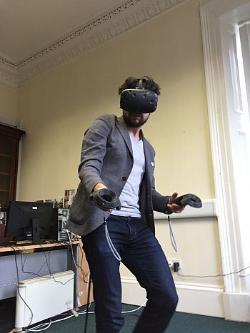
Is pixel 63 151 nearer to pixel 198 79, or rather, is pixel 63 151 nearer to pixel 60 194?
pixel 60 194

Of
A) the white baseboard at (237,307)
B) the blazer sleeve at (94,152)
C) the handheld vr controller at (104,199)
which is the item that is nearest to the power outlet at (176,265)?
the white baseboard at (237,307)

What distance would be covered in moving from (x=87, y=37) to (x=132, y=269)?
3.23 meters

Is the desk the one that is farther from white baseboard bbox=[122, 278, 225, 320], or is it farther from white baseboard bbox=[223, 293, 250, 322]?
white baseboard bbox=[223, 293, 250, 322]

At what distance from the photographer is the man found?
1077 millimetres

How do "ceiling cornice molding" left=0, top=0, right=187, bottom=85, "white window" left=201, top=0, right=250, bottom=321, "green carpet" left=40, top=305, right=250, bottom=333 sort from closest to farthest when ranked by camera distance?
"green carpet" left=40, top=305, right=250, bottom=333, "white window" left=201, top=0, right=250, bottom=321, "ceiling cornice molding" left=0, top=0, right=187, bottom=85

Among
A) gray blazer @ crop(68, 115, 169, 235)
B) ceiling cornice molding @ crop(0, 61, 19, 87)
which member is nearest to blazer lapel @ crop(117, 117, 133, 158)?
gray blazer @ crop(68, 115, 169, 235)

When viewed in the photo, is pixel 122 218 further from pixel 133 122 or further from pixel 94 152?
pixel 133 122

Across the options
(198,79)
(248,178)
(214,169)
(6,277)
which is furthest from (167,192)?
(6,277)

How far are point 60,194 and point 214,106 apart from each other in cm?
205

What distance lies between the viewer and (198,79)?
275cm

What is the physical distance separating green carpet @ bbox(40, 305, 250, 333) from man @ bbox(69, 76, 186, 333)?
41.7 inches

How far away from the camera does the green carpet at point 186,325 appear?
2.04m

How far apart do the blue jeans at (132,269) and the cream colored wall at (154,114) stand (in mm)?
1367

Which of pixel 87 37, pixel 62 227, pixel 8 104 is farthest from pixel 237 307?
pixel 8 104
